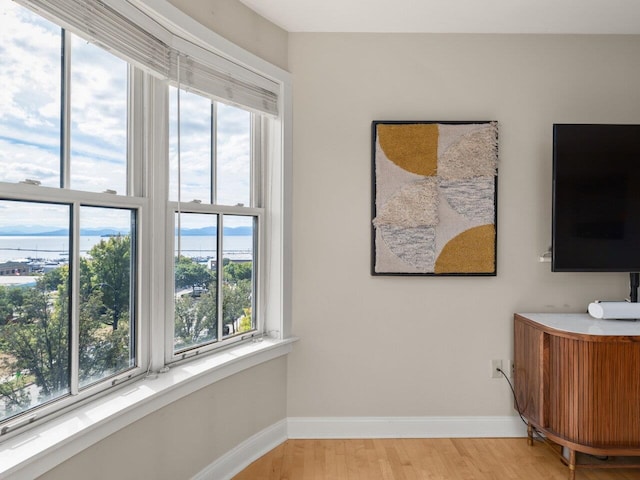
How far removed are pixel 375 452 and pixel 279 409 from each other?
607 millimetres

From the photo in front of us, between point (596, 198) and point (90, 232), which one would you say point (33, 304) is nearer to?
point (90, 232)

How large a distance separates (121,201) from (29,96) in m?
0.50

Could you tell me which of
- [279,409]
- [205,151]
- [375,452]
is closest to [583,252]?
[375,452]

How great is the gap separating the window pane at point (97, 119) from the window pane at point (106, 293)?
13 cm

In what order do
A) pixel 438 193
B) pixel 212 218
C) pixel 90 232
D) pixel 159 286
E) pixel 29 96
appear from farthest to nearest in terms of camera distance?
pixel 438 193, pixel 212 218, pixel 159 286, pixel 90 232, pixel 29 96

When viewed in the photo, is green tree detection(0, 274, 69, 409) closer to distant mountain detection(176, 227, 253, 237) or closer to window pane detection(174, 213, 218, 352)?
window pane detection(174, 213, 218, 352)

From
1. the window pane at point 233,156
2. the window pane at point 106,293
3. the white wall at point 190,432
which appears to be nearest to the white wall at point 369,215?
the white wall at point 190,432

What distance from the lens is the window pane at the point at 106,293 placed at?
69.3 inches

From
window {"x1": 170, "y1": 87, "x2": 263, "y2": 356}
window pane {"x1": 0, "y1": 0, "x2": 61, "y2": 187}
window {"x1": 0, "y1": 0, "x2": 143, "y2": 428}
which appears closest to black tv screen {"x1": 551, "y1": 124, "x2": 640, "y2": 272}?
window {"x1": 170, "y1": 87, "x2": 263, "y2": 356}

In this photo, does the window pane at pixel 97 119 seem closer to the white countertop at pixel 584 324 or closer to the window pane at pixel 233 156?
the window pane at pixel 233 156

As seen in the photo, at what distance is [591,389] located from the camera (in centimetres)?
231

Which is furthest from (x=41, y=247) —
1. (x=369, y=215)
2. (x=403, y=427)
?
(x=403, y=427)

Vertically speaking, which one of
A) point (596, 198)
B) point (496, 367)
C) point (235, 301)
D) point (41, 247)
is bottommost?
point (496, 367)

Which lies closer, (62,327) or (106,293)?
(62,327)
